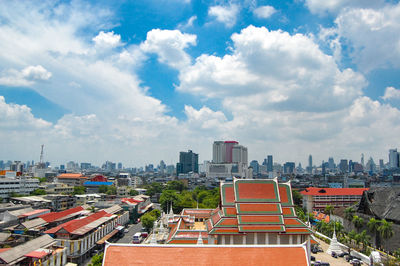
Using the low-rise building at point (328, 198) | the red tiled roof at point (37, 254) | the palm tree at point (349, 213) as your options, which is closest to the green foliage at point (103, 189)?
the low-rise building at point (328, 198)

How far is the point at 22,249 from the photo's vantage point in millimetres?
34344

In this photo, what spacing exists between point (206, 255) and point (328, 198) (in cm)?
7376

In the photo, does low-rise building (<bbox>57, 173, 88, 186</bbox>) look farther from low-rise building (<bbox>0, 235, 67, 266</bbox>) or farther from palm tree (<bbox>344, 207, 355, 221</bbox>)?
palm tree (<bbox>344, 207, 355, 221</bbox>)

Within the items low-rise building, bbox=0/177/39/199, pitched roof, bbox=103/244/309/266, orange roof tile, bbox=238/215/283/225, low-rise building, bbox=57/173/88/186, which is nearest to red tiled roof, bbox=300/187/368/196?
orange roof tile, bbox=238/215/283/225

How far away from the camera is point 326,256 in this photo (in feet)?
130

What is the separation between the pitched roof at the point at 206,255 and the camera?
20.1 metres

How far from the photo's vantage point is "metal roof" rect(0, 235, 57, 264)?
3122 centimetres

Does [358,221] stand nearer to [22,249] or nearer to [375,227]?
[375,227]

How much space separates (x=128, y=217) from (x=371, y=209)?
51814 mm

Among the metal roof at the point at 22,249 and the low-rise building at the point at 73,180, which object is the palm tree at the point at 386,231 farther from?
the low-rise building at the point at 73,180

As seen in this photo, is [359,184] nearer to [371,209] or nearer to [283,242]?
[371,209]

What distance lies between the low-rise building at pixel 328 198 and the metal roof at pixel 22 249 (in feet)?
221

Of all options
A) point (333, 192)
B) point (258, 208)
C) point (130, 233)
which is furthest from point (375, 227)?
point (333, 192)

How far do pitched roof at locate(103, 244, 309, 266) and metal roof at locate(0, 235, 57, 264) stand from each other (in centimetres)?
1805
